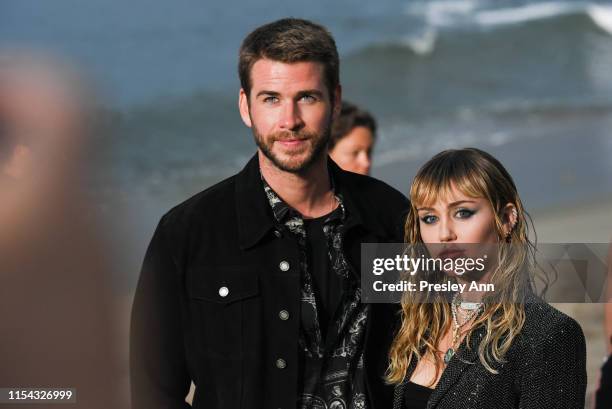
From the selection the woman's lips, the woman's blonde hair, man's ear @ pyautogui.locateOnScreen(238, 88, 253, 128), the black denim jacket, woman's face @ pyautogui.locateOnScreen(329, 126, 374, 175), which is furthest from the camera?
woman's face @ pyautogui.locateOnScreen(329, 126, 374, 175)

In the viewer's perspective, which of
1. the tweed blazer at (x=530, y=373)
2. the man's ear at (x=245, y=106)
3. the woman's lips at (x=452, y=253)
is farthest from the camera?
the man's ear at (x=245, y=106)

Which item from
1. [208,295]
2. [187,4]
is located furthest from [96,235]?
[187,4]

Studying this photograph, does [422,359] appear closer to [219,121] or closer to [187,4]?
[219,121]

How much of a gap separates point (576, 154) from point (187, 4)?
6.19 m

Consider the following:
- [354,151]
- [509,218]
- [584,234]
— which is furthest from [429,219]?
[584,234]

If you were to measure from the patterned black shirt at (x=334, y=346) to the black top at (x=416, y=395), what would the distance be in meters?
0.13

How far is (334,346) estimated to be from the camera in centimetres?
281

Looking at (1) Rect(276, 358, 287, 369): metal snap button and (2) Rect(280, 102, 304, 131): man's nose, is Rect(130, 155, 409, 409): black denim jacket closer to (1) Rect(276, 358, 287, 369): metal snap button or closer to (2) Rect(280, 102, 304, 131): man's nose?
(1) Rect(276, 358, 287, 369): metal snap button

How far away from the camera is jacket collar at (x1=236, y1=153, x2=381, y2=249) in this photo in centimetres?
291

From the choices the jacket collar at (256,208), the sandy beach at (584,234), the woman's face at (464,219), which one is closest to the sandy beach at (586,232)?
the sandy beach at (584,234)

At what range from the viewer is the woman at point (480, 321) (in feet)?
8.27

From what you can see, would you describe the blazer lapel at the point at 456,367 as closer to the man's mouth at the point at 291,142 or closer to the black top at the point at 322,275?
the black top at the point at 322,275

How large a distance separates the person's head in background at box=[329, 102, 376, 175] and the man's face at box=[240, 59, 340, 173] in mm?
1687

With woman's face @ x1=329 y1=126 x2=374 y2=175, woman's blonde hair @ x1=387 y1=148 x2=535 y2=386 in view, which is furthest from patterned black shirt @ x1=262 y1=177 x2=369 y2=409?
woman's face @ x1=329 y1=126 x2=374 y2=175
